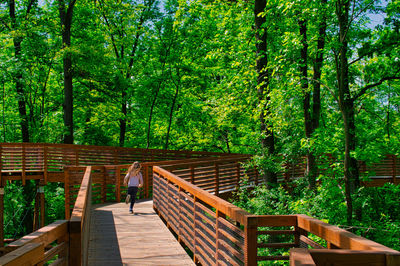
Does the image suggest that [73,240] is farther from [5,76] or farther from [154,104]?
[154,104]

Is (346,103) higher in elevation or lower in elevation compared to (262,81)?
lower

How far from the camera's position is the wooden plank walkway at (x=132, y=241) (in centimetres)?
589

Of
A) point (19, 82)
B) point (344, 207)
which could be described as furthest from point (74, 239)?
point (19, 82)

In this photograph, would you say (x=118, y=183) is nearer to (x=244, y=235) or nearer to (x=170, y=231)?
(x=170, y=231)

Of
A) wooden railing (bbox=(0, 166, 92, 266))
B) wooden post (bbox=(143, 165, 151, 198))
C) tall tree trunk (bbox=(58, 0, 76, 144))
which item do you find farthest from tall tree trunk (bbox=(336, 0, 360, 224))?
tall tree trunk (bbox=(58, 0, 76, 144))

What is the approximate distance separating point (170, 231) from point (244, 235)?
484 centimetres

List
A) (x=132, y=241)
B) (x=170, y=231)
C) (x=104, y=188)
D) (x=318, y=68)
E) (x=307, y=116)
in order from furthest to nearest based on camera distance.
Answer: (x=104, y=188)
(x=307, y=116)
(x=318, y=68)
(x=170, y=231)
(x=132, y=241)

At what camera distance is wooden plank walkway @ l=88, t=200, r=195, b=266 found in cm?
589

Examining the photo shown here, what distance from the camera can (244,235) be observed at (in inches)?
144

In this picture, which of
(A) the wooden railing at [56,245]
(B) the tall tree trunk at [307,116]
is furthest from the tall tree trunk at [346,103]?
(A) the wooden railing at [56,245]

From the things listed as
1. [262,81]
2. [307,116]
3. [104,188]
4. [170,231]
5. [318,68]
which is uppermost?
[318,68]

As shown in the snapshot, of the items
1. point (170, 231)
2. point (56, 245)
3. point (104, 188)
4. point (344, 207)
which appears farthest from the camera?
point (104, 188)

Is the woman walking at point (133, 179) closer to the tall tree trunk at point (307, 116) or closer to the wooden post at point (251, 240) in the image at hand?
the tall tree trunk at point (307, 116)

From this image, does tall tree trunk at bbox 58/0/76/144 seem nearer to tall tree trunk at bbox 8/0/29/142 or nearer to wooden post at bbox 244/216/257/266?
tall tree trunk at bbox 8/0/29/142
